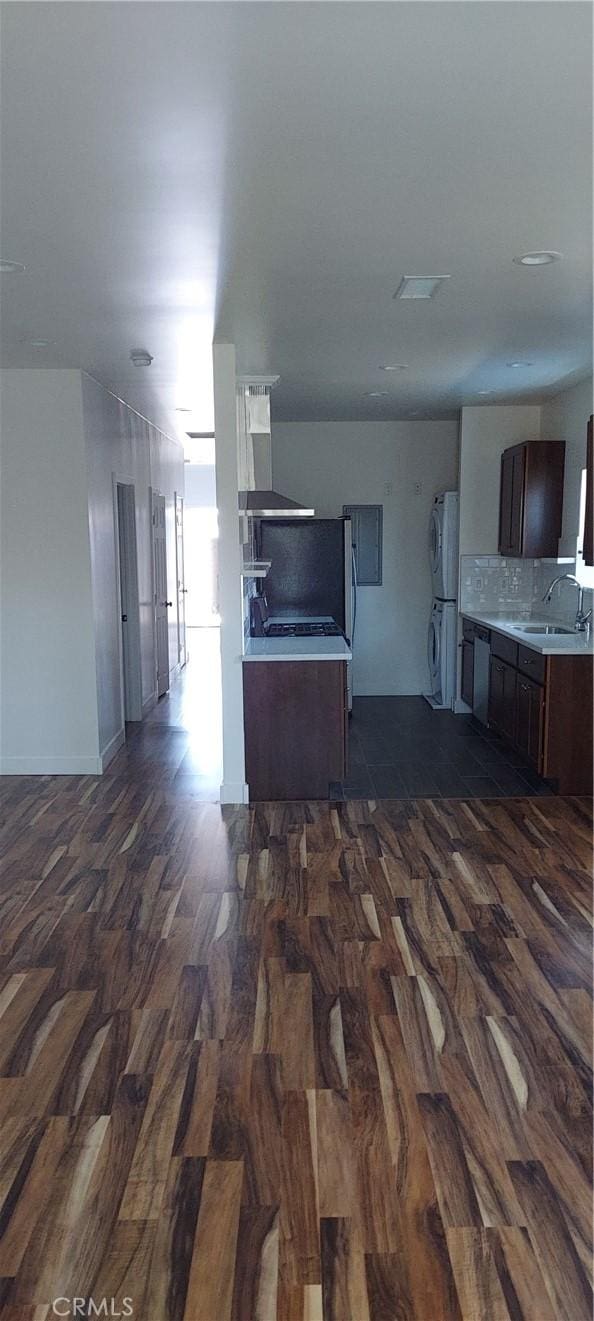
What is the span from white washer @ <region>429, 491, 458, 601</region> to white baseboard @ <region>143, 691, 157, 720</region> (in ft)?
9.03

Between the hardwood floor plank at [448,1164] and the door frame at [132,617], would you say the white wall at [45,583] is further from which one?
the hardwood floor plank at [448,1164]

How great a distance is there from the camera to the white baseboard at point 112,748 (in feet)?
19.7

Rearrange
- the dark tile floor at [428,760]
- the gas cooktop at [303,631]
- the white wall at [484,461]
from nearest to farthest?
the dark tile floor at [428,760], the gas cooktop at [303,631], the white wall at [484,461]

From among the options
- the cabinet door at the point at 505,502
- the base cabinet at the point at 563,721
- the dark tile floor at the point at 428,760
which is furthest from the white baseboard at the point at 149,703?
the base cabinet at the point at 563,721

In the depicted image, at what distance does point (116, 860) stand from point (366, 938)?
146 centimetres

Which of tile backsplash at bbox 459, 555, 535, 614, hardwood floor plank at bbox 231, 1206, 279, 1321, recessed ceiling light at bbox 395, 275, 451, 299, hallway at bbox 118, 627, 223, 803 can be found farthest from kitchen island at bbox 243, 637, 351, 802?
hardwood floor plank at bbox 231, 1206, 279, 1321

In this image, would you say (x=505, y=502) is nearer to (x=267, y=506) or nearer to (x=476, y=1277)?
(x=267, y=506)

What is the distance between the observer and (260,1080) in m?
2.58

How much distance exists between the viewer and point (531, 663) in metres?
5.44

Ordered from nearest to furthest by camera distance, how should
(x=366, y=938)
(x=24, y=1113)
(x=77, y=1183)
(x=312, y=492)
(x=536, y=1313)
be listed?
1. (x=536, y=1313)
2. (x=77, y=1183)
3. (x=24, y=1113)
4. (x=366, y=938)
5. (x=312, y=492)

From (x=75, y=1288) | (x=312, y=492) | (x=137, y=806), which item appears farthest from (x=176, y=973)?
(x=312, y=492)

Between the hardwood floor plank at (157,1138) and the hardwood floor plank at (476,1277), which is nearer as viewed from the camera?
the hardwood floor plank at (476,1277)

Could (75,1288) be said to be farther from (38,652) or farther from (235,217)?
(38,652)

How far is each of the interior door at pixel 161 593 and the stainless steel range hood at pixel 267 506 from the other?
2.89 m
